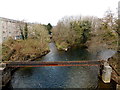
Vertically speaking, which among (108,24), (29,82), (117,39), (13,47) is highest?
(108,24)

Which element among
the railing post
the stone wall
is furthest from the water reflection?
the stone wall

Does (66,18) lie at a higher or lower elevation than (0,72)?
higher

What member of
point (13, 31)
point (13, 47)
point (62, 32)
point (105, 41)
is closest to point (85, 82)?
point (105, 41)

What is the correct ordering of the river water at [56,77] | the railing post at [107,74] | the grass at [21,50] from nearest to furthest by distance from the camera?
1. the river water at [56,77]
2. the railing post at [107,74]
3. the grass at [21,50]

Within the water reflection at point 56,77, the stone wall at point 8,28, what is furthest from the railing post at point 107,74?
the stone wall at point 8,28

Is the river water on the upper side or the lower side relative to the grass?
lower

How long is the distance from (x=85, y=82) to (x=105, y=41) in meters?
9.16

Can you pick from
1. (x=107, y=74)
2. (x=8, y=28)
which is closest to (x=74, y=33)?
(x=8, y=28)

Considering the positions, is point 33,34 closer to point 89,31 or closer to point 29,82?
point 89,31

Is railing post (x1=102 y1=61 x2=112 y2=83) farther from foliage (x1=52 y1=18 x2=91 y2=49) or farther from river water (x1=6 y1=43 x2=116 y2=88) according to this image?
foliage (x1=52 y1=18 x2=91 y2=49)

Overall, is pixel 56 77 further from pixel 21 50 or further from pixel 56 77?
pixel 21 50

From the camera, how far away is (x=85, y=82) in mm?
14844

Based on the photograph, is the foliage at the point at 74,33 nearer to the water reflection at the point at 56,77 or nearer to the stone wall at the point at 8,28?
the stone wall at the point at 8,28

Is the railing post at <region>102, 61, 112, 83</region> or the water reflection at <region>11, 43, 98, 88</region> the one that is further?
the railing post at <region>102, 61, 112, 83</region>
